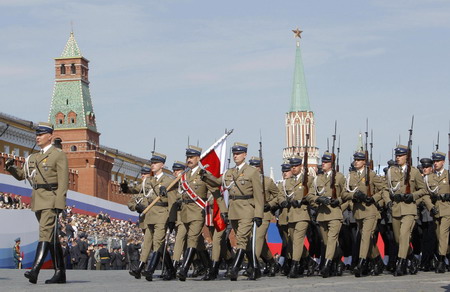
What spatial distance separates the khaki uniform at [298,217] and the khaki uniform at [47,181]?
155 inches

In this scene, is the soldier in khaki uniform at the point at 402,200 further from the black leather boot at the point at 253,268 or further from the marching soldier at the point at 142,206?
the marching soldier at the point at 142,206

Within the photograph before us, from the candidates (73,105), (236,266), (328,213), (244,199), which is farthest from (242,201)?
(73,105)

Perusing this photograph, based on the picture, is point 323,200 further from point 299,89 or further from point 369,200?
point 299,89

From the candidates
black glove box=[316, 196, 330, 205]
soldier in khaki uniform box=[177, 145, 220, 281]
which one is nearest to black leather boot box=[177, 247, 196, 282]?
soldier in khaki uniform box=[177, 145, 220, 281]

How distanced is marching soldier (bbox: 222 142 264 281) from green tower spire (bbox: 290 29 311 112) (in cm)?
14213

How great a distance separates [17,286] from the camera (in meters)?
13.0

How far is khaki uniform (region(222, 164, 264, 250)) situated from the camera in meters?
14.7

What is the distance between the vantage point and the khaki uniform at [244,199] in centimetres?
1469

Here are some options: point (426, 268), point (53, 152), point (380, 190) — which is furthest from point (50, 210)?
point (426, 268)

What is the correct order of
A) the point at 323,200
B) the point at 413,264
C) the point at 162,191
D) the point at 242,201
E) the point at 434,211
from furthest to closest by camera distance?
the point at 413,264 < the point at 434,211 < the point at 323,200 < the point at 162,191 < the point at 242,201

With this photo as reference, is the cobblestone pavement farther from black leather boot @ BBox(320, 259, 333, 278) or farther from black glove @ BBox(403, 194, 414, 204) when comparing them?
black glove @ BBox(403, 194, 414, 204)

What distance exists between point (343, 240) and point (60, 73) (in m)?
76.5

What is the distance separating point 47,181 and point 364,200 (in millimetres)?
4890

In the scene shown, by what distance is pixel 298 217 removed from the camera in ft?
52.1
